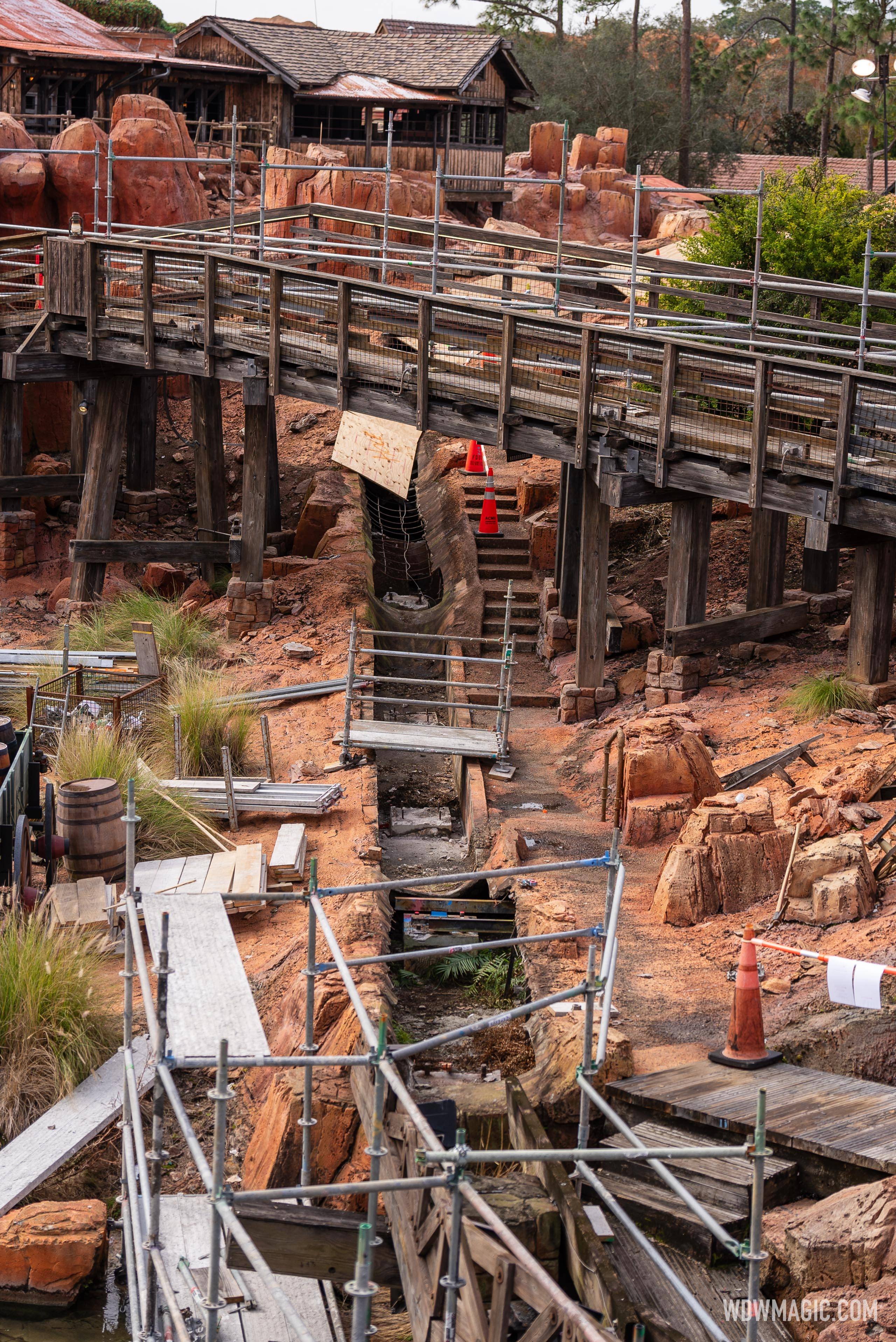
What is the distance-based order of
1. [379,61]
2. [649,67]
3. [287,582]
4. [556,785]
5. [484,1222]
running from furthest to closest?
[649,67] < [379,61] < [287,582] < [556,785] < [484,1222]

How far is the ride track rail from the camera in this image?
1260 centimetres

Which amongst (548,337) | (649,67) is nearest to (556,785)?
(548,337)

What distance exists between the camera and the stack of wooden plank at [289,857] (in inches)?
433

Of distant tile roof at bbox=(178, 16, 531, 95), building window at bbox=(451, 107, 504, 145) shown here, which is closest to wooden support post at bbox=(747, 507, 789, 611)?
distant tile roof at bbox=(178, 16, 531, 95)

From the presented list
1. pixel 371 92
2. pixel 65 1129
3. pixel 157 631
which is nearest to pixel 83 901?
pixel 65 1129

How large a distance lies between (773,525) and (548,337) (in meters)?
2.92

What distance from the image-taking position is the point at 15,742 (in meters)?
10.8

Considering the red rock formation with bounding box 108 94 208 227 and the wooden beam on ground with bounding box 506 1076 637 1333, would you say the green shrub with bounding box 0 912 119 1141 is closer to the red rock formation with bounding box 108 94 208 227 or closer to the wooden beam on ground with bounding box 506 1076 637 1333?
the wooden beam on ground with bounding box 506 1076 637 1333

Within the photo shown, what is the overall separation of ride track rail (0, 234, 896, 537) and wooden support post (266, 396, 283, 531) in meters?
2.10

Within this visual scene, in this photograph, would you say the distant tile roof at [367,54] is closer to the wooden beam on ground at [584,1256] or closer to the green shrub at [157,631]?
the green shrub at [157,631]

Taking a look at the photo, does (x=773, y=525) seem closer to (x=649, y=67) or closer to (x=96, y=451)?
(x=96, y=451)

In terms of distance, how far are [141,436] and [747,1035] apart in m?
16.5

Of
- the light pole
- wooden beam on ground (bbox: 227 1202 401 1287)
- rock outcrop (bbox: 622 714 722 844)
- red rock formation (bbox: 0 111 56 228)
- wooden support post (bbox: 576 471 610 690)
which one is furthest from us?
red rock formation (bbox: 0 111 56 228)

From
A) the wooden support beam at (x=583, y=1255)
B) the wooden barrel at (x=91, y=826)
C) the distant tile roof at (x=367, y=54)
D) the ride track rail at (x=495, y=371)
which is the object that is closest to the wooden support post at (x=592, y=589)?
the ride track rail at (x=495, y=371)
